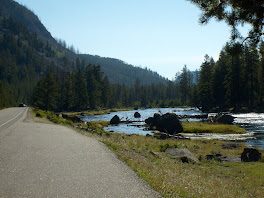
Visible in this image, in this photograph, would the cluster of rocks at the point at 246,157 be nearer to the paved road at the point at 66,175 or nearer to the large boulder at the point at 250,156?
the large boulder at the point at 250,156

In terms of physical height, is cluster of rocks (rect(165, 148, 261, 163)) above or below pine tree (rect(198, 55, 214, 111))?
below

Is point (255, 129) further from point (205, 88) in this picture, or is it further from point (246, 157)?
point (205, 88)

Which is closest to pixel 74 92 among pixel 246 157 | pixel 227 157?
pixel 227 157

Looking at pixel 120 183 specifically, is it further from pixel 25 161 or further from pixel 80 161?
pixel 25 161

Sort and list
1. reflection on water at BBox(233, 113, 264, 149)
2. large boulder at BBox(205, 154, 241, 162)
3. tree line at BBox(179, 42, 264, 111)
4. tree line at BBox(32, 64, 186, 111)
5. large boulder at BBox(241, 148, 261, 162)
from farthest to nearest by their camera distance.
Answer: tree line at BBox(179, 42, 264, 111) < tree line at BBox(32, 64, 186, 111) < reflection on water at BBox(233, 113, 264, 149) < large boulder at BBox(205, 154, 241, 162) < large boulder at BBox(241, 148, 261, 162)

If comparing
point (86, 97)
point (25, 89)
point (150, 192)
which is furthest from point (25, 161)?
point (25, 89)

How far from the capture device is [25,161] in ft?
28.2

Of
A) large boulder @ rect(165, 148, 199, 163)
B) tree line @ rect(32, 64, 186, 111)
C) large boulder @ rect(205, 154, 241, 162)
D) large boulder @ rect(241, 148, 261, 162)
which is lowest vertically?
large boulder @ rect(205, 154, 241, 162)

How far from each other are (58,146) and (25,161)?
10.4ft

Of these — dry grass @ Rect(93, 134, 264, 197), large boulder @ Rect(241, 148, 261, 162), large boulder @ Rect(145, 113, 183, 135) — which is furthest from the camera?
large boulder @ Rect(145, 113, 183, 135)

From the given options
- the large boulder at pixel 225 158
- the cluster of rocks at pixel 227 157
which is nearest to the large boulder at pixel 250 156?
the cluster of rocks at pixel 227 157

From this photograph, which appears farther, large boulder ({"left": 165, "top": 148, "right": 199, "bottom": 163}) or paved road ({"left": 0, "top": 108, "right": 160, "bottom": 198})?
large boulder ({"left": 165, "top": 148, "right": 199, "bottom": 163})

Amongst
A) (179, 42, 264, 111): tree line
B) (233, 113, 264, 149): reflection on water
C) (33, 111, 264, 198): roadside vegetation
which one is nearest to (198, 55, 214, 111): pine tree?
(179, 42, 264, 111): tree line

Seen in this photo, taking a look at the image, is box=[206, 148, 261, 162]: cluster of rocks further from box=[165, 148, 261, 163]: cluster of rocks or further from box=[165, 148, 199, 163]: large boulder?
box=[165, 148, 199, 163]: large boulder
